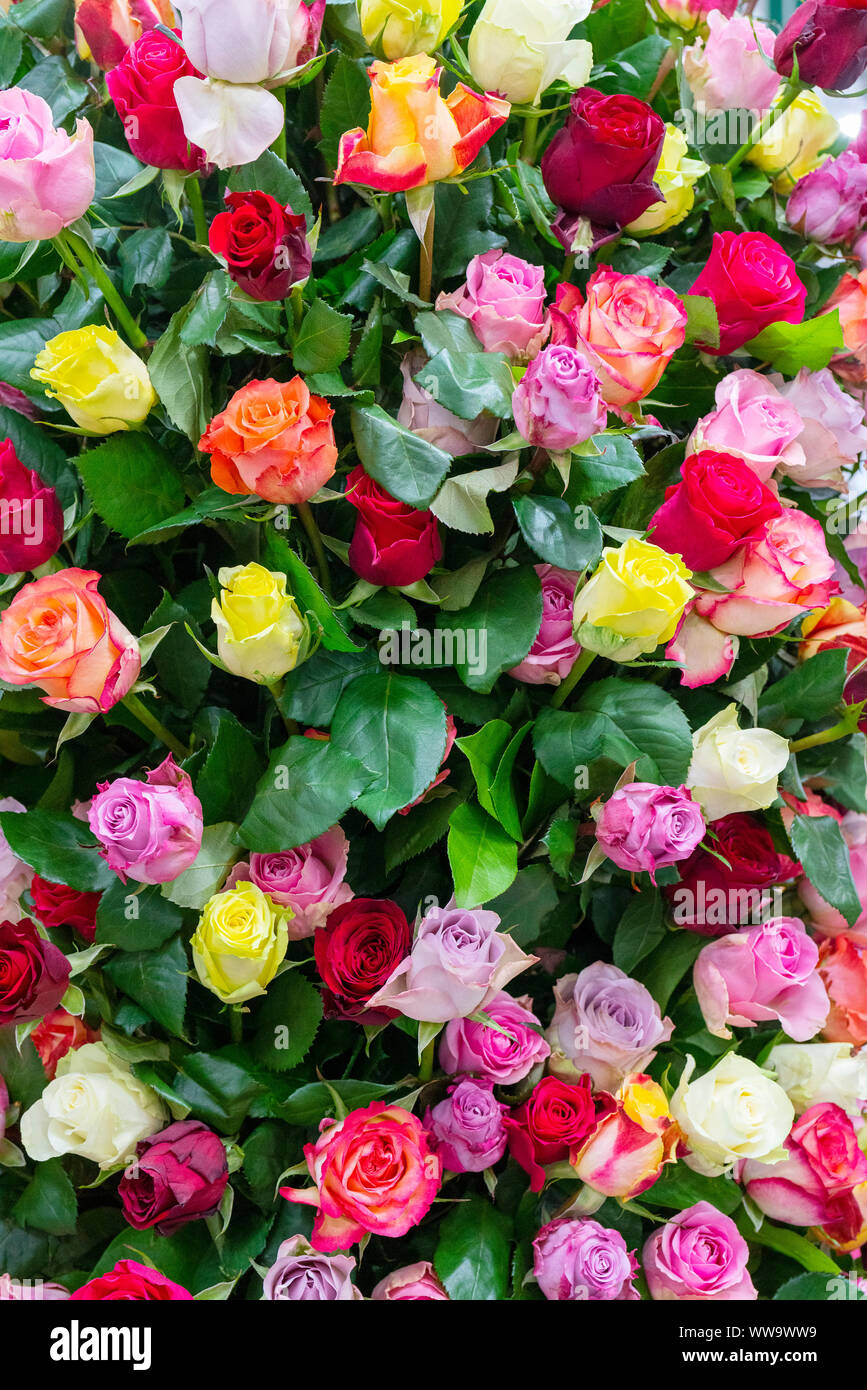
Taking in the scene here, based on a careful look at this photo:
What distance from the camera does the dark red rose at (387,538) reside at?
0.66 meters

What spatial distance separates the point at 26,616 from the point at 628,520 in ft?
1.30

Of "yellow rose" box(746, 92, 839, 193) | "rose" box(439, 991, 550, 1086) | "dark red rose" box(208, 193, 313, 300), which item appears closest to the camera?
"dark red rose" box(208, 193, 313, 300)

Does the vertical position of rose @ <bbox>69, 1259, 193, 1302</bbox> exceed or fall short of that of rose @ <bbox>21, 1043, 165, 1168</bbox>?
it falls short

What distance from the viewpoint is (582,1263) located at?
0.68m

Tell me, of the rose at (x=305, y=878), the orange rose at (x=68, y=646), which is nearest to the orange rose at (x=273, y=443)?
the orange rose at (x=68, y=646)

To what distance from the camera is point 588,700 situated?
0.74 m

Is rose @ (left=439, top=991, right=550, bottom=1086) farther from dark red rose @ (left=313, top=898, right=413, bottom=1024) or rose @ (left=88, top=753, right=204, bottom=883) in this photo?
rose @ (left=88, top=753, right=204, bottom=883)

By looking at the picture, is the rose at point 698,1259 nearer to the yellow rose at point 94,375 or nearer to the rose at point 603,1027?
the rose at point 603,1027

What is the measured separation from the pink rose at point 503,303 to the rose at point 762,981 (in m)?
0.41

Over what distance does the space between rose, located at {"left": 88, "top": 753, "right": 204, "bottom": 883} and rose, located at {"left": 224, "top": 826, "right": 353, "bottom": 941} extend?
6 cm

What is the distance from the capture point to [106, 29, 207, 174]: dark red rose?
25.2 inches

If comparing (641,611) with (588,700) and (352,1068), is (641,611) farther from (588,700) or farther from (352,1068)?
(352,1068)

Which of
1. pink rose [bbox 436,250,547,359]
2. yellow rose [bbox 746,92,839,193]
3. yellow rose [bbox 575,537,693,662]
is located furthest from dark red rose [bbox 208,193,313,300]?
yellow rose [bbox 746,92,839,193]

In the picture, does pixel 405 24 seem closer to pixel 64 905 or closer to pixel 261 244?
pixel 261 244
